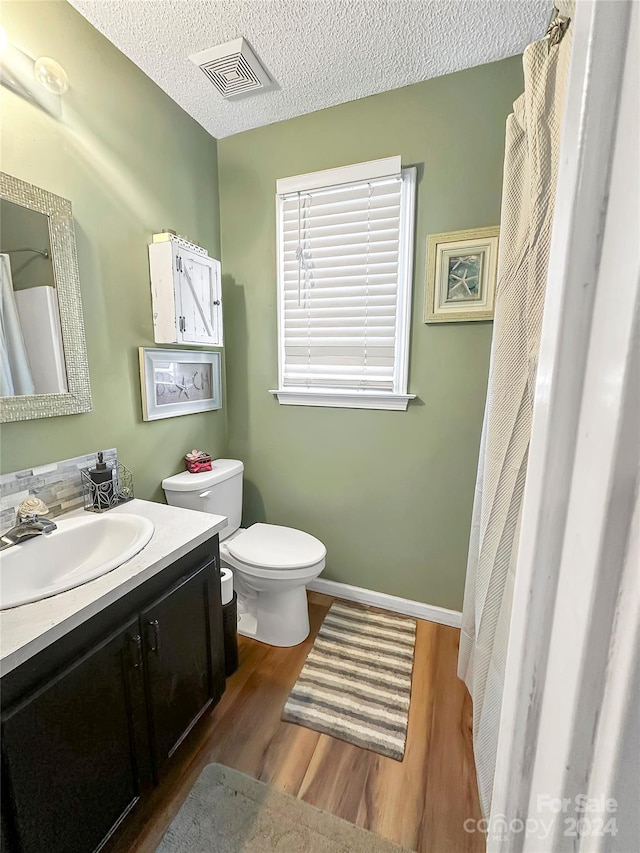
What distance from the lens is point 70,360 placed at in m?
1.25

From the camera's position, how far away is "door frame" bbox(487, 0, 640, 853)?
0.25 metres

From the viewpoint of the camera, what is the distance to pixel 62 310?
1215mm

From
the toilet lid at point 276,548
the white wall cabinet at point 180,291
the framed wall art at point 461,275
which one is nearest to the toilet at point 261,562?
the toilet lid at point 276,548

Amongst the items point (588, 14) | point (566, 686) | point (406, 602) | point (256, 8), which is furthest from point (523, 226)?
point (406, 602)

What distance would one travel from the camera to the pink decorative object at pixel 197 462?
1.79 m

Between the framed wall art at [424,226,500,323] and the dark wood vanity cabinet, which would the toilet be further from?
the framed wall art at [424,226,500,323]

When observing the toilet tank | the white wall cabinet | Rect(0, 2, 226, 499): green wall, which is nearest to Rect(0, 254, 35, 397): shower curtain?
Rect(0, 2, 226, 499): green wall

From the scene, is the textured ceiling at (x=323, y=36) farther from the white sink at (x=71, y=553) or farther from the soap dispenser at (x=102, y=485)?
the white sink at (x=71, y=553)

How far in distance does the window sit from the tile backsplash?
100 cm

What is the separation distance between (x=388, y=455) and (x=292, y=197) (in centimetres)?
138

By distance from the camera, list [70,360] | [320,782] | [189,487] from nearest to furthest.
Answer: [320,782] < [70,360] < [189,487]

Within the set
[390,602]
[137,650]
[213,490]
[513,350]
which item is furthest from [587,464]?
[390,602]

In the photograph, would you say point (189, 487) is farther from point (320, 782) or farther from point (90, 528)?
point (320, 782)

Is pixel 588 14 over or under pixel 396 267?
under
